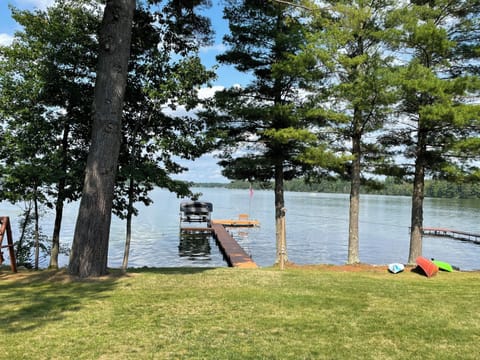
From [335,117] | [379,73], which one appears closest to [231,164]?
[335,117]

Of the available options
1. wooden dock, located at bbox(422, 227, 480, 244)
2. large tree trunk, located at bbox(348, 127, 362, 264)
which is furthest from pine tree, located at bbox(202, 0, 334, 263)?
wooden dock, located at bbox(422, 227, 480, 244)

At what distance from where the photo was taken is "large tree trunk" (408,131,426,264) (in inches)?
487

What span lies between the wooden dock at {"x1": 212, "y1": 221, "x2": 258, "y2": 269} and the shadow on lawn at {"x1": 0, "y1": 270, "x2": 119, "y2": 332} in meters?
6.88

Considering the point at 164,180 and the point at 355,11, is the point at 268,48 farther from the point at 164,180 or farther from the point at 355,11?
the point at 164,180

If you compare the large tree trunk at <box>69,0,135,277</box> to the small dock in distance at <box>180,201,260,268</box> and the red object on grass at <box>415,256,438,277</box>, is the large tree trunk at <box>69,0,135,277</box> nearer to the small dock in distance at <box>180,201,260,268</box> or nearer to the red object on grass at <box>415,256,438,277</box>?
the red object on grass at <box>415,256,438,277</box>

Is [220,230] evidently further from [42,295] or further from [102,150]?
[42,295]

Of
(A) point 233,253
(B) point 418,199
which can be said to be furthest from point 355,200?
(A) point 233,253

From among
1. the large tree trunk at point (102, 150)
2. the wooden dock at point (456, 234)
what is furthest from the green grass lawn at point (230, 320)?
the wooden dock at point (456, 234)

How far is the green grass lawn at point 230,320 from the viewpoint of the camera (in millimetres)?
3580

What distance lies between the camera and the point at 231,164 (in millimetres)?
12656

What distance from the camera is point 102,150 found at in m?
6.82

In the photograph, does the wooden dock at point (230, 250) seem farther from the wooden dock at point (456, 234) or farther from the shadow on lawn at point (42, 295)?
the wooden dock at point (456, 234)

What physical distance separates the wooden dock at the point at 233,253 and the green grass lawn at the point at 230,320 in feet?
22.3

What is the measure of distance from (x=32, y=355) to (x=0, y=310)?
1.64 m
